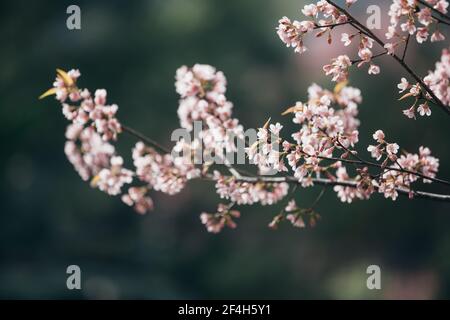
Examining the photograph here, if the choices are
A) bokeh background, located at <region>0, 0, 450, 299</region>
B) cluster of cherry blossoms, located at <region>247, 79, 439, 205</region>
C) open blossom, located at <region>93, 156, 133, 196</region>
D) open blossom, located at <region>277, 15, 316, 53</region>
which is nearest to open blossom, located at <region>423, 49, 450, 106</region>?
cluster of cherry blossoms, located at <region>247, 79, 439, 205</region>

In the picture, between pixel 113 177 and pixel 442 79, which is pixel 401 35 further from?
pixel 113 177

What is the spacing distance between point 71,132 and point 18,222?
10.4 meters

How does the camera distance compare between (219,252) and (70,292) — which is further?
(219,252)

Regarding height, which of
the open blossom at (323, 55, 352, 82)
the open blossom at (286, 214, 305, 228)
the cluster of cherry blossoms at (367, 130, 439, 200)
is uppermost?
the open blossom at (323, 55, 352, 82)

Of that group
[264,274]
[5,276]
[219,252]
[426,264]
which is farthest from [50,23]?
[426,264]

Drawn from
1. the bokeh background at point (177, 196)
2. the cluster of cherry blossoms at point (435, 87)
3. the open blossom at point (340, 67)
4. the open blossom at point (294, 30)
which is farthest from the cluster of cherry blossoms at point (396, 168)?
the bokeh background at point (177, 196)

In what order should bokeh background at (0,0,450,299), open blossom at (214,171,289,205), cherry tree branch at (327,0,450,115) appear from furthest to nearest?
bokeh background at (0,0,450,299), open blossom at (214,171,289,205), cherry tree branch at (327,0,450,115)

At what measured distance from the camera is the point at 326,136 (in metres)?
2.05

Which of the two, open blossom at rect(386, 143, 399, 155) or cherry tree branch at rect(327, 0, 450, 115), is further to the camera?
open blossom at rect(386, 143, 399, 155)

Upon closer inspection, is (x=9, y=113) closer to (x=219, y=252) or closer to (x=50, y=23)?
(x=50, y=23)

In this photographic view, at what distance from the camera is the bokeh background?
9969 millimetres

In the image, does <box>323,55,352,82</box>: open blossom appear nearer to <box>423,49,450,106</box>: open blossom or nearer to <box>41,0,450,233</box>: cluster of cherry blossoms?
<box>41,0,450,233</box>: cluster of cherry blossoms

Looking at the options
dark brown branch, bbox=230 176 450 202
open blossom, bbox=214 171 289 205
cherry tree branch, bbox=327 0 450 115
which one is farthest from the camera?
open blossom, bbox=214 171 289 205

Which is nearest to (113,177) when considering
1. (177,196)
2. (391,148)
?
(391,148)
